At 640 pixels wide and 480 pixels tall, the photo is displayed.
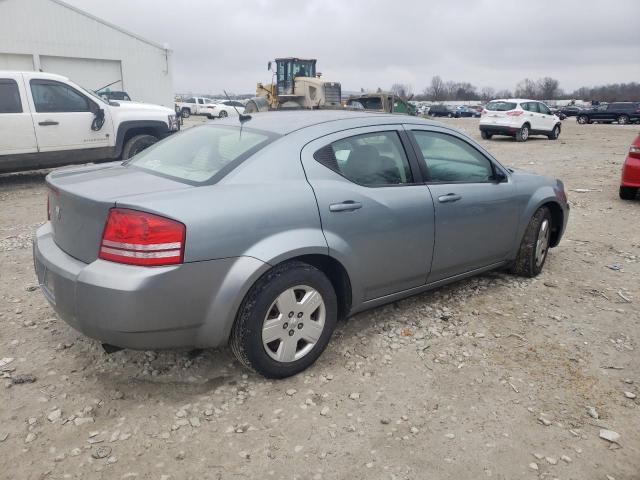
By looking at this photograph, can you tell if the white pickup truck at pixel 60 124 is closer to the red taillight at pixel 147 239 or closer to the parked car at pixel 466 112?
the red taillight at pixel 147 239

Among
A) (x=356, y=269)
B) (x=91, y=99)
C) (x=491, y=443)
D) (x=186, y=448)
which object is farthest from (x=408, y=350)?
(x=91, y=99)

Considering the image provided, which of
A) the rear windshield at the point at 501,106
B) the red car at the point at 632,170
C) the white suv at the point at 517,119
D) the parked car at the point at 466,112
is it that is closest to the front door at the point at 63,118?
the red car at the point at 632,170

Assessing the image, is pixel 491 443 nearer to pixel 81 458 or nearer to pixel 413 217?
pixel 413 217

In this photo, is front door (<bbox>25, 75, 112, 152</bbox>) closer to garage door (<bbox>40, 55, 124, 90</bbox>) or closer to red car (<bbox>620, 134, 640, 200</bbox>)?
red car (<bbox>620, 134, 640, 200</bbox>)

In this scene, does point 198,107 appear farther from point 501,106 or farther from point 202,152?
point 202,152

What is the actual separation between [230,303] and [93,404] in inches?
37.9

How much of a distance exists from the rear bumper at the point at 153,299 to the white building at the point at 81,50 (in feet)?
79.2

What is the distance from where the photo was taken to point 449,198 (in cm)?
377

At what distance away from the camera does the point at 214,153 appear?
127 inches

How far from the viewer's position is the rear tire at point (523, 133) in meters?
20.3

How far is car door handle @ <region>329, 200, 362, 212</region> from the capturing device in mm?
3085

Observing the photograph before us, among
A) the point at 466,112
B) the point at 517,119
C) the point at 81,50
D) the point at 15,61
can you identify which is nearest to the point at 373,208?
the point at 517,119

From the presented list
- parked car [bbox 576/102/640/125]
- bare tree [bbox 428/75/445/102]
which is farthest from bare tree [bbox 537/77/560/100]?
parked car [bbox 576/102/640/125]

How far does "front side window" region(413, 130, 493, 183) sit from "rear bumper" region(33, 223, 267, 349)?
1.69 m
